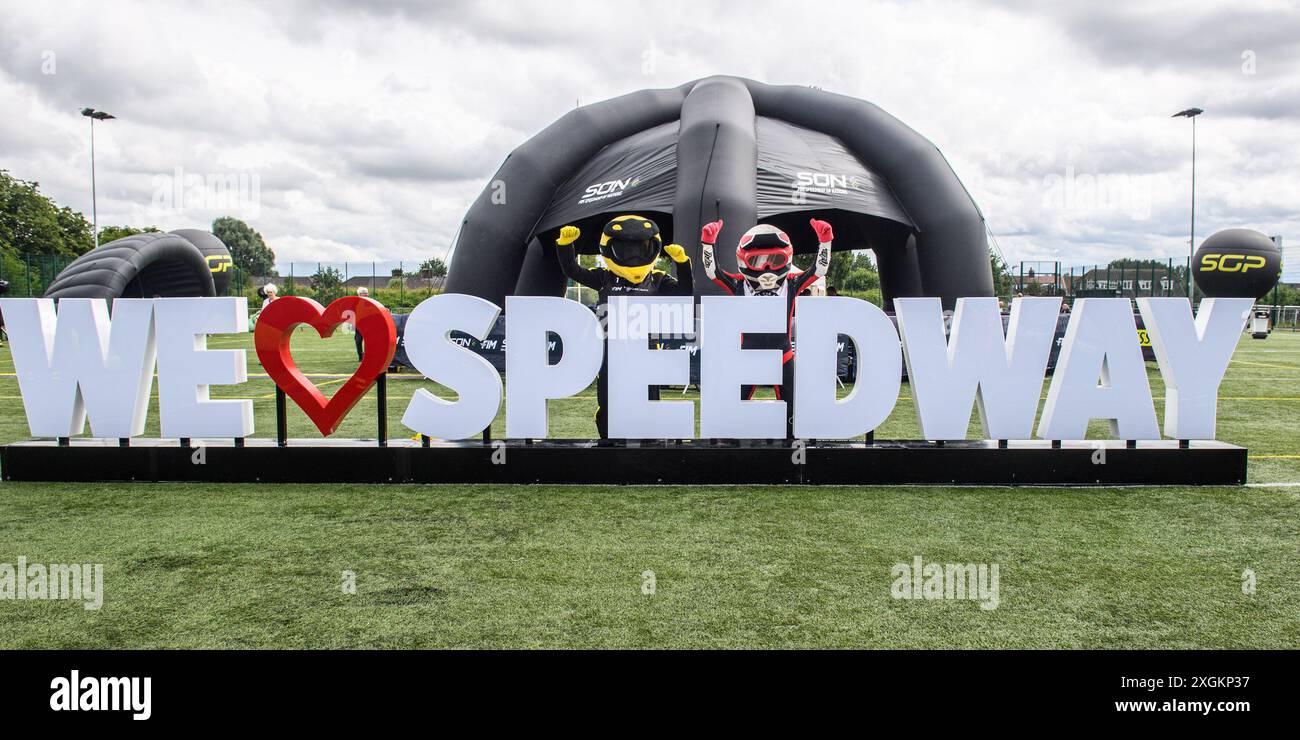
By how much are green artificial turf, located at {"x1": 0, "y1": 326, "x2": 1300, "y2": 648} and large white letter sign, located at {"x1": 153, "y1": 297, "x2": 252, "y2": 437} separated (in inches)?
17.2

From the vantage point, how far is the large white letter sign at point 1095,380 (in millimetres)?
5758

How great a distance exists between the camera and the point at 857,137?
45.0ft

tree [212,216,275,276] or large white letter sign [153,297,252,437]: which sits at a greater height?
tree [212,216,275,276]

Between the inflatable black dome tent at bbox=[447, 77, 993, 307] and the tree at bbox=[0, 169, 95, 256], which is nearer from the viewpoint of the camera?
the inflatable black dome tent at bbox=[447, 77, 993, 307]

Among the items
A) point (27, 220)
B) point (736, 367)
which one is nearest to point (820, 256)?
point (736, 367)

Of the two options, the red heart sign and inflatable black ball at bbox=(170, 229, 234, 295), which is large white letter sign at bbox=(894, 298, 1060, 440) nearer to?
the red heart sign

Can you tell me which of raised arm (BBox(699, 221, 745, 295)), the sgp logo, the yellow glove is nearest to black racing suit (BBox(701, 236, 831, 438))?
raised arm (BBox(699, 221, 745, 295))

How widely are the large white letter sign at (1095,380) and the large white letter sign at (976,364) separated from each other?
15 cm

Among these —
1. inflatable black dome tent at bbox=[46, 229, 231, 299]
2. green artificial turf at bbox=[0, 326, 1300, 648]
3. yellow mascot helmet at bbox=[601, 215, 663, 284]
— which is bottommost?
green artificial turf at bbox=[0, 326, 1300, 648]

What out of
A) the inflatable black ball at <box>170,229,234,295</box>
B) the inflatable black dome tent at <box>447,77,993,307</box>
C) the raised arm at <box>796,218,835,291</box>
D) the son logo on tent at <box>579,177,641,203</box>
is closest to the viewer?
the raised arm at <box>796,218,835,291</box>

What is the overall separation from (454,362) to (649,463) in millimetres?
1437

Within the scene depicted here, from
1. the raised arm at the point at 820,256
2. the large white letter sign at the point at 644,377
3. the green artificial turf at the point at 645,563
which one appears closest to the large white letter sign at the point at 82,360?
the green artificial turf at the point at 645,563

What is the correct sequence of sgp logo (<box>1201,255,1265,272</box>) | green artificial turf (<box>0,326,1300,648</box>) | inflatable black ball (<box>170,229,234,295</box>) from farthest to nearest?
inflatable black ball (<box>170,229,234,295</box>), sgp logo (<box>1201,255,1265,272</box>), green artificial turf (<box>0,326,1300,648</box>)

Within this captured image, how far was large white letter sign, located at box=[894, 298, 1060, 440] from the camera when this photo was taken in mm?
5785
